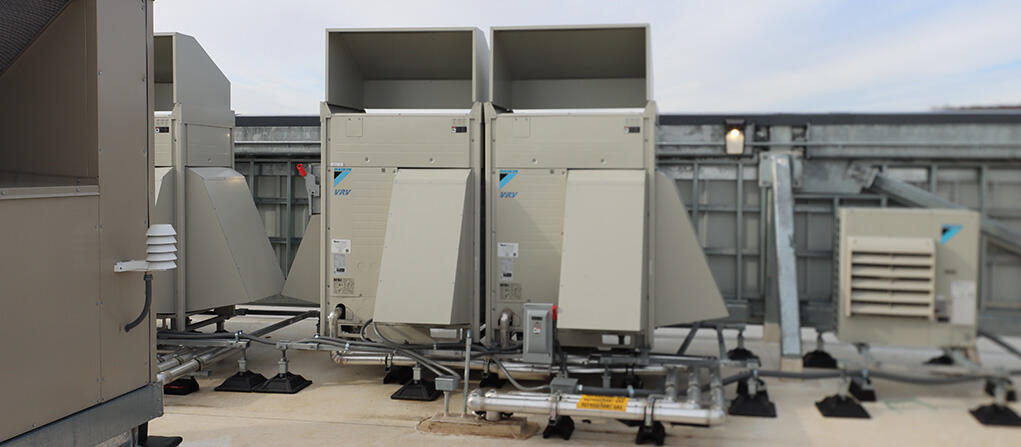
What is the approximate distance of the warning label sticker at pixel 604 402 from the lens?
5551 mm

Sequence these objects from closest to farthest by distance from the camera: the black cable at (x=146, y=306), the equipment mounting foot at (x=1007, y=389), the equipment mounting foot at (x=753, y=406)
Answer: the equipment mounting foot at (x=1007, y=389) < the black cable at (x=146, y=306) < the equipment mounting foot at (x=753, y=406)

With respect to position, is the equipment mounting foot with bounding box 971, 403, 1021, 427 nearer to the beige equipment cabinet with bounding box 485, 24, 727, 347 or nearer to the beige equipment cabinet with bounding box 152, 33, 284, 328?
the beige equipment cabinet with bounding box 485, 24, 727, 347

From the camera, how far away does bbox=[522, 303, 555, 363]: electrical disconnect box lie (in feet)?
20.4

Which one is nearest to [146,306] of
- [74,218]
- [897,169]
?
[74,218]

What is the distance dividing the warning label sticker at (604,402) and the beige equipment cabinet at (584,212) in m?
0.86

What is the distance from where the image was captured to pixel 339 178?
731 cm

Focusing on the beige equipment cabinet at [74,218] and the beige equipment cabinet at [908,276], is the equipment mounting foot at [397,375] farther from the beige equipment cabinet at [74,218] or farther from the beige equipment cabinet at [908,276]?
the beige equipment cabinet at [908,276]

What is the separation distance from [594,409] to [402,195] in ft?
8.39

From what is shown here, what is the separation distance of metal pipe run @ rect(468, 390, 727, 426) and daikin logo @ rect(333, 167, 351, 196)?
7.93 feet

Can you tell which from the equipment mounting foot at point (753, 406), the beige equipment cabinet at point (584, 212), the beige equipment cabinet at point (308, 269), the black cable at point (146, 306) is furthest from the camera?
the beige equipment cabinet at point (308, 269)

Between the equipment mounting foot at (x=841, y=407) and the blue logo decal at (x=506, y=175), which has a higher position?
the blue logo decal at (x=506, y=175)

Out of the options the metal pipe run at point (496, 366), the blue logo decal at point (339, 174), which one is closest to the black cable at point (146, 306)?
the metal pipe run at point (496, 366)

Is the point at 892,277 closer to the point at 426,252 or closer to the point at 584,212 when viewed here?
the point at 584,212

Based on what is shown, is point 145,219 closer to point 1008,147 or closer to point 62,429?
point 62,429
